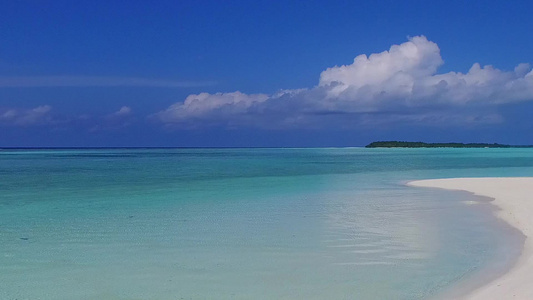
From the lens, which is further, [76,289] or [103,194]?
[103,194]

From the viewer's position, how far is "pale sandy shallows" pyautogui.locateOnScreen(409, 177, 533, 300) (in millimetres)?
7710

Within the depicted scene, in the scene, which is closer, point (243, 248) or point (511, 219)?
point (243, 248)

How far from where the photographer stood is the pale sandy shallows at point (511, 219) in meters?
7.71

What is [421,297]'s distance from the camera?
25.8ft

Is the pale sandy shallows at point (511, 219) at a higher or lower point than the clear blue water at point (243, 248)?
higher

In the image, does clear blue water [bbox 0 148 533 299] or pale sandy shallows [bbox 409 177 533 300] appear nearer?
pale sandy shallows [bbox 409 177 533 300]

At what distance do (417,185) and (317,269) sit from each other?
67.5ft

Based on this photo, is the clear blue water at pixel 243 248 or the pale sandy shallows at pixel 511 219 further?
the clear blue water at pixel 243 248

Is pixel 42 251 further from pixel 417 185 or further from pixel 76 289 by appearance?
pixel 417 185

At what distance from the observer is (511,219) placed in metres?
15.2

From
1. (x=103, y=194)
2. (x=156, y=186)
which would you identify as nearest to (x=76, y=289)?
(x=103, y=194)

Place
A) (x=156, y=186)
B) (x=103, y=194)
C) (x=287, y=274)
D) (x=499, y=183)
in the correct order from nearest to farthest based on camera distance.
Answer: (x=287, y=274)
(x=103, y=194)
(x=499, y=183)
(x=156, y=186)

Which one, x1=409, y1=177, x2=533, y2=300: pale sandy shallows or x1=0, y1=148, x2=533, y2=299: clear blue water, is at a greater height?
x1=409, y1=177, x2=533, y2=300: pale sandy shallows

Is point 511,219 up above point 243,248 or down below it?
above
